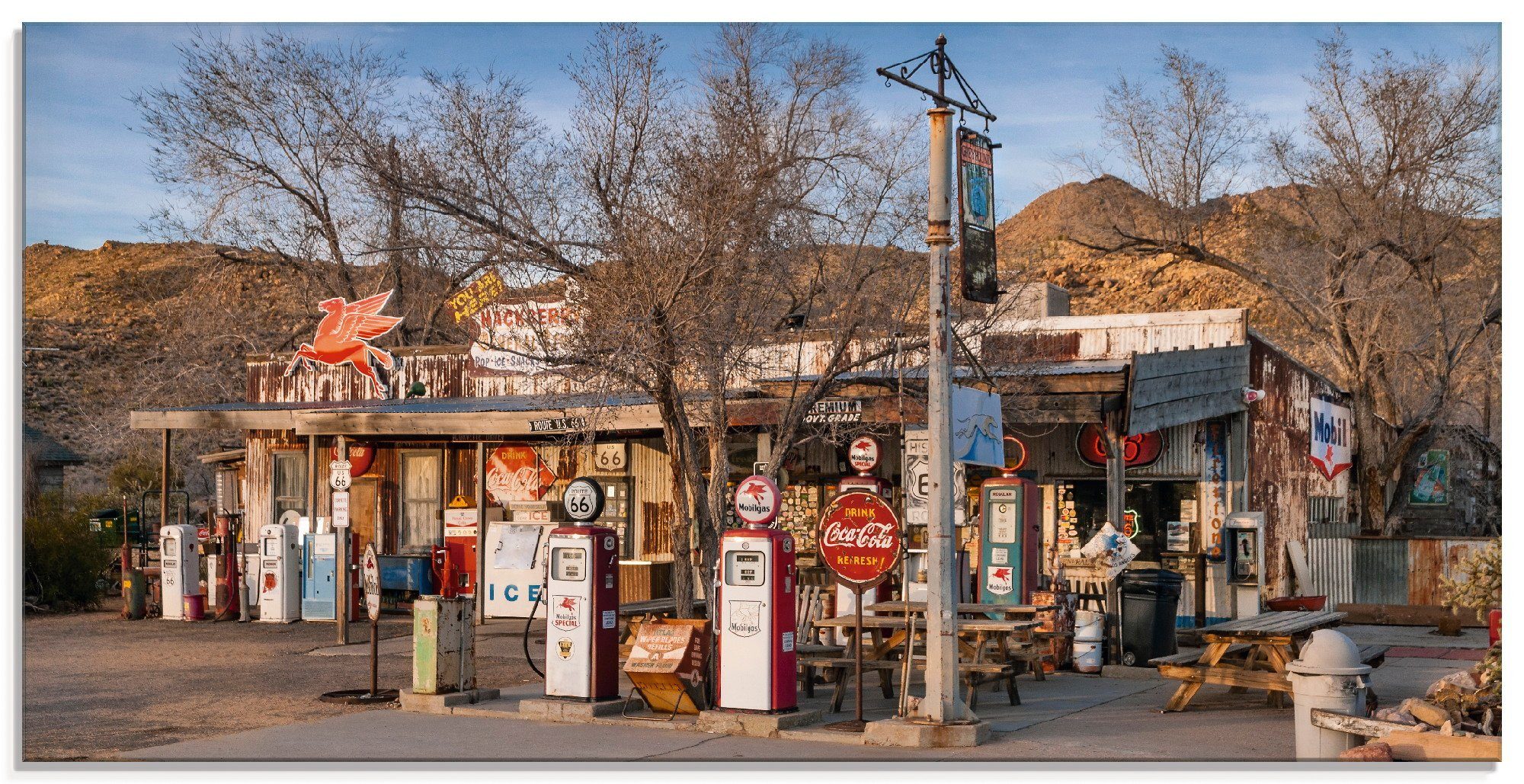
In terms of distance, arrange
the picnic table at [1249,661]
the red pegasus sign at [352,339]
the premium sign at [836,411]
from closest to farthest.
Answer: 1. the picnic table at [1249,661]
2. the premium sign at [836,411]
3. the red pegasus sign at [352,339]

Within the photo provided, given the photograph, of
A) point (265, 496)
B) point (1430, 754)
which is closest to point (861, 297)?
point (1430, 754)

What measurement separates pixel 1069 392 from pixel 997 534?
1680mm

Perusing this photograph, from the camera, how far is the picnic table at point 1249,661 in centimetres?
1085

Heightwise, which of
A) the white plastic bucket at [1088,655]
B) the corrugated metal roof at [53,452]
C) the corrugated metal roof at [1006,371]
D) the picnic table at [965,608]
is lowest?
the white plastic bucket at [1088,655]

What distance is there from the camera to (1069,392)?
1473 centimetres

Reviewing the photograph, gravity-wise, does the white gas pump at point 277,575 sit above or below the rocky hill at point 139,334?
below

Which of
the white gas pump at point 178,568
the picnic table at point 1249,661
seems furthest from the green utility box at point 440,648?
the white gas pump at point 178,568

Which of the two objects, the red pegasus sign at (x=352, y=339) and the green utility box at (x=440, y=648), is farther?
the red pegasus sign at (x=352, y=339)

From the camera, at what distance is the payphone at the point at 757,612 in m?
10.1

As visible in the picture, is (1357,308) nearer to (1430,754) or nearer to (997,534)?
(997,534)

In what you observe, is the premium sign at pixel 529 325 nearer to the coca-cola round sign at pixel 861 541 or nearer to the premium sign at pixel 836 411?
the premium sign at pixel 836 411

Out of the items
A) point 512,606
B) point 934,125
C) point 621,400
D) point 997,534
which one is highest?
point 934,125

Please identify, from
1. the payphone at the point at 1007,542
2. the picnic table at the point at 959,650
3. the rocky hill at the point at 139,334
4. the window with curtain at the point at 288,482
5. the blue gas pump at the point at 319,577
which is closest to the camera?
the picnic table at the point at 959,650

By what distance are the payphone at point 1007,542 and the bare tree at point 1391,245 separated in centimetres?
1067
